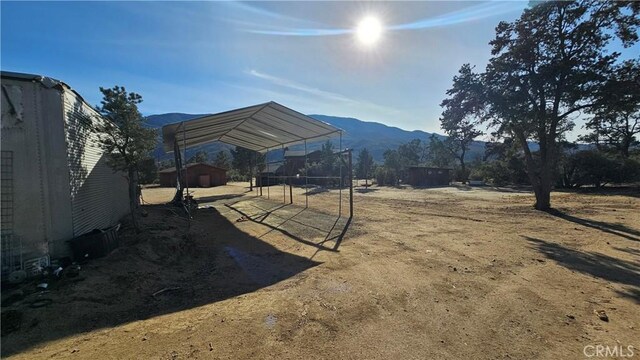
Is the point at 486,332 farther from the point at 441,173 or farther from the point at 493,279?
the point at 441,173

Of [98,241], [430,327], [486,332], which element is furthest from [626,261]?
[98,241]

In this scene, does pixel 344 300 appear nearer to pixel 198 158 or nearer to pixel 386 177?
pixel 386 177

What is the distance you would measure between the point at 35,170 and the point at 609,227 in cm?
1385

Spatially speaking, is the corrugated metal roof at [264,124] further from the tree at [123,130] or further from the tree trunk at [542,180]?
the tree trunk at [542,180]

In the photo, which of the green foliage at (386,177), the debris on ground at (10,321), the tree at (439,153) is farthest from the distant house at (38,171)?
the tree at (439,153)

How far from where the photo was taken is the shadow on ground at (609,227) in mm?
7822

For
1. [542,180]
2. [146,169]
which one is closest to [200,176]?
[146,169]

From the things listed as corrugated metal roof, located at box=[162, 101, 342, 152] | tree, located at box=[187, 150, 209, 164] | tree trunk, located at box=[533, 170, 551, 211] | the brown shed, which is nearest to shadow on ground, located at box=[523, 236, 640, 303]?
tree trunk, located at box=[533, 170, 551, 211]

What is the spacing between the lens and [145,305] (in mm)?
4059

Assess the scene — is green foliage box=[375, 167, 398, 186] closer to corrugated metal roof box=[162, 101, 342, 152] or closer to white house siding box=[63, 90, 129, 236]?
corrugated metal roof box=[162, 101, 342, 152]

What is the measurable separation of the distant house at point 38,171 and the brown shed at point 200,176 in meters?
33.4

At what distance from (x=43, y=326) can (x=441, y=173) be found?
3873cm

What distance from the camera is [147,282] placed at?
187 inches

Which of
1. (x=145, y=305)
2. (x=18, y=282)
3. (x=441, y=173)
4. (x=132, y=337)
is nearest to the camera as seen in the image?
(x=132, y=337)
